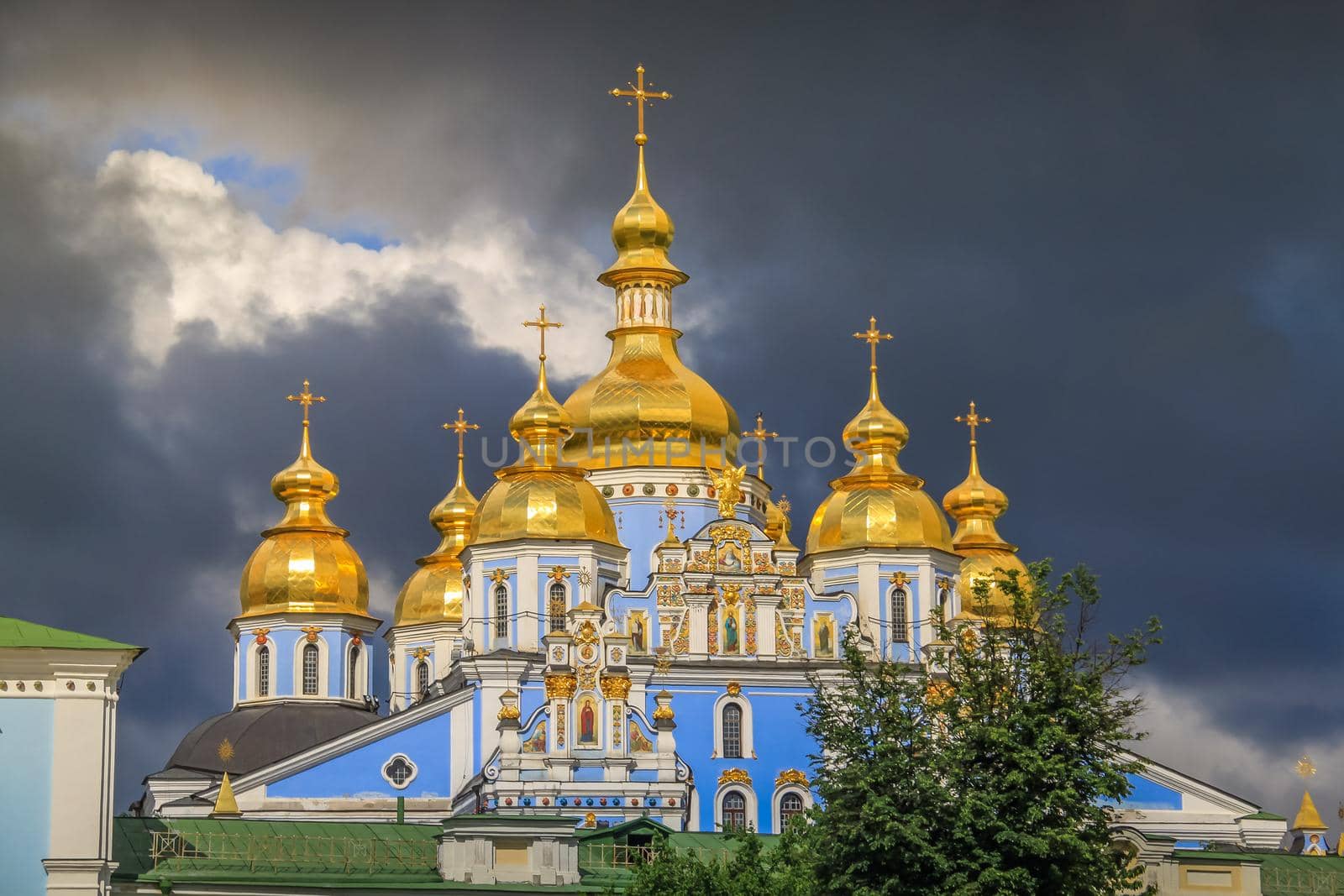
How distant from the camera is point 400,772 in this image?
6656 cm

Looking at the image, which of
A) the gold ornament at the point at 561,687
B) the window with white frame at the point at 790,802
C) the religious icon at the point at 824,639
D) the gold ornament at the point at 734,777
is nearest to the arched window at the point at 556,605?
the gold ornament at the point at 561,687

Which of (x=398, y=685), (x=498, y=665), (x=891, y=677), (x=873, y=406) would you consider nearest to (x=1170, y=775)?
(x=873, y=406)

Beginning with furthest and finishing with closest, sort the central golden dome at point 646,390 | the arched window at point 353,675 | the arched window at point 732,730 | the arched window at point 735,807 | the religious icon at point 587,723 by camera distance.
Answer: the arched window at point 353,675 < the central golden dome at point 646,390 < the arched window at point 732,730 < the arched window at point 735,807 < the religious icon at point 587,723

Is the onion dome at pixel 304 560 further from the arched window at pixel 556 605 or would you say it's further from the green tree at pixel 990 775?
the green tree at pixel 990 775

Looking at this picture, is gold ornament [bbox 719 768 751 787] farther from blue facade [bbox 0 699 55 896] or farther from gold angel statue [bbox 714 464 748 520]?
blue facade [bbox 0 699 55 896]

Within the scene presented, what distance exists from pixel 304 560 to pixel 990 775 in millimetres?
35757

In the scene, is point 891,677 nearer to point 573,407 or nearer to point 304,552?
point 573,407

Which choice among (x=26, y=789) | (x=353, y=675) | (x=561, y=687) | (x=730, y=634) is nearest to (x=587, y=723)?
(x=561, y=687)

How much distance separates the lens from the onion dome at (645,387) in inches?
2803

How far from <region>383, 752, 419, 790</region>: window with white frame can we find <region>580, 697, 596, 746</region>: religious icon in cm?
564

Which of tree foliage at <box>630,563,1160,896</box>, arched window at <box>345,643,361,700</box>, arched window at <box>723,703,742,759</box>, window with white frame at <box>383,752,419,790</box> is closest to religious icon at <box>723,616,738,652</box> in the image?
arched window at <box>723,703,742,759</box>

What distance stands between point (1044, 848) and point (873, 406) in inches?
1195

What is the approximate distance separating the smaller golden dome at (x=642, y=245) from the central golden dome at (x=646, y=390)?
2cm

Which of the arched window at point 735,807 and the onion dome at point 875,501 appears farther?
the onion dome at point 875,501
